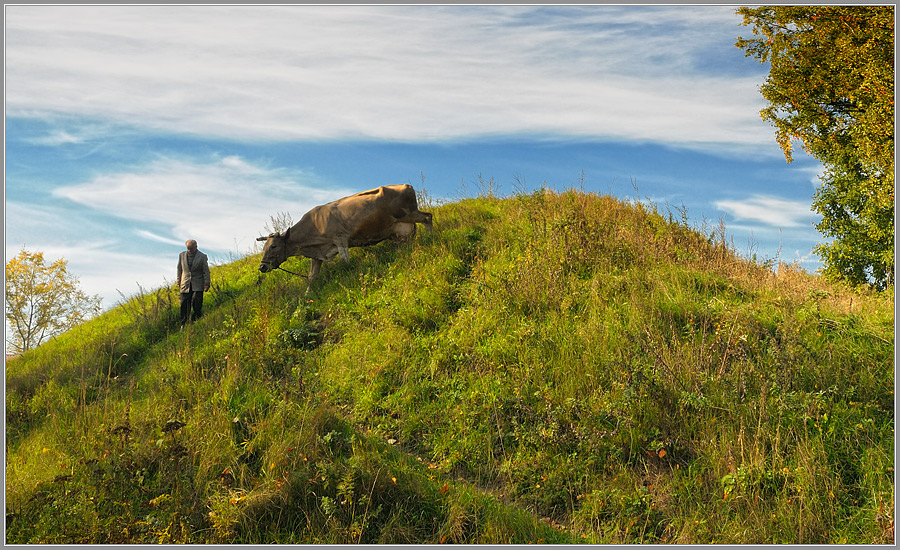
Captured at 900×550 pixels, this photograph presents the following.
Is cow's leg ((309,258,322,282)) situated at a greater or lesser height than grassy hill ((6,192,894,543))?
greater

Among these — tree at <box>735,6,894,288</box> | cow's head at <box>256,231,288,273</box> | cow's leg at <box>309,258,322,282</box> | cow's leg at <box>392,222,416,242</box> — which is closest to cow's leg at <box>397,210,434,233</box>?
cow's leg at <box>392,222,416,242</box>

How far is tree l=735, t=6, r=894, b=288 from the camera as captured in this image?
16.1 m

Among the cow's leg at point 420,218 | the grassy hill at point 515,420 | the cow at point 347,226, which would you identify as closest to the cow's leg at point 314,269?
the cow at point 347,226

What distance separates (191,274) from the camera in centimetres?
1580

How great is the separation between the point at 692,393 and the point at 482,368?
3.06m

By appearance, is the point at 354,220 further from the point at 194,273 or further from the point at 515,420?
the point at 515,420

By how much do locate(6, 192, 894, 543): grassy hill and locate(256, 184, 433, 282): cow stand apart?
9.77 feet

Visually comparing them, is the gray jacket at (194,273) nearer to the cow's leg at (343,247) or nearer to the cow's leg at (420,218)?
the cow's leg at (343,247)

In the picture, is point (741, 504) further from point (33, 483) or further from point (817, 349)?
point (33, 483)

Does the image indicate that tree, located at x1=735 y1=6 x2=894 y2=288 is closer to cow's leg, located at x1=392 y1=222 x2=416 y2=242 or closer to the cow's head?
cow's leg, located at x1=392 y1=222 x2=416 y2=242

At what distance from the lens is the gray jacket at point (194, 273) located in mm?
15812

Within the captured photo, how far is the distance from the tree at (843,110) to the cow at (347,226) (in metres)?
11.7

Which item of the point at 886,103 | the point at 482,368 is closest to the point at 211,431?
the point at 482,368

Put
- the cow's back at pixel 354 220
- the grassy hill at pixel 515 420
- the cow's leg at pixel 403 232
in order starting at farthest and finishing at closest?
the cow's leg at pixel 403 232 → the cow's back at pixel 354 220 → the grassy hill at pixel 515 420
